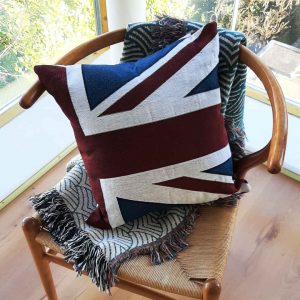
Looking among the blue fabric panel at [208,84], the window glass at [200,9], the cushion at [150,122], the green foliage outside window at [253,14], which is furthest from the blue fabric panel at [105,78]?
the window glass at [200,9]

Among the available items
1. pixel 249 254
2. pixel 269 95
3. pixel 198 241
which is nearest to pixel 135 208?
pixel 198 241

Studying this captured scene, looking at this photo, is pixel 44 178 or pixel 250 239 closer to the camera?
pixel 250 239

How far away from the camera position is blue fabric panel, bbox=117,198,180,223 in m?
0.97

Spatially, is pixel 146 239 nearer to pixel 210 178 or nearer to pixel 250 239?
pixel 210 178

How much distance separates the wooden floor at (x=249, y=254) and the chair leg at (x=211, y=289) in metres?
0.43

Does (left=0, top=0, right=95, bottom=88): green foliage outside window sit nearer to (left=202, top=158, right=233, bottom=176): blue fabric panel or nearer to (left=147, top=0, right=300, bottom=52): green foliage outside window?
(left=147, top=0, right=300, bottom=52): green foliage outside window

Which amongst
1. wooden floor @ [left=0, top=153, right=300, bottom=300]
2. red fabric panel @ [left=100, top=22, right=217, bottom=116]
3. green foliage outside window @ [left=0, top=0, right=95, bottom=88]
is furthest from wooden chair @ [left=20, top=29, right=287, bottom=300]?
green foliage outside window @ [left=0, top=0, right=95, bottom=88]

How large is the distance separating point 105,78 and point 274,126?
364mm

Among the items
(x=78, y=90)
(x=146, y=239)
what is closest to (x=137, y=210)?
(x=146, y=239)

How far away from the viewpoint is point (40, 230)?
1.00 metres

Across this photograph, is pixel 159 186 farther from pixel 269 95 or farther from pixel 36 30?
pixel 36 30

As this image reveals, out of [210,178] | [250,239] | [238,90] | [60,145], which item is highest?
[238,90]

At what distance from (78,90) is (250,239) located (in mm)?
822

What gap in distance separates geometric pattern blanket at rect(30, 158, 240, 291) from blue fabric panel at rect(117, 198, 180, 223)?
0.04 metres
